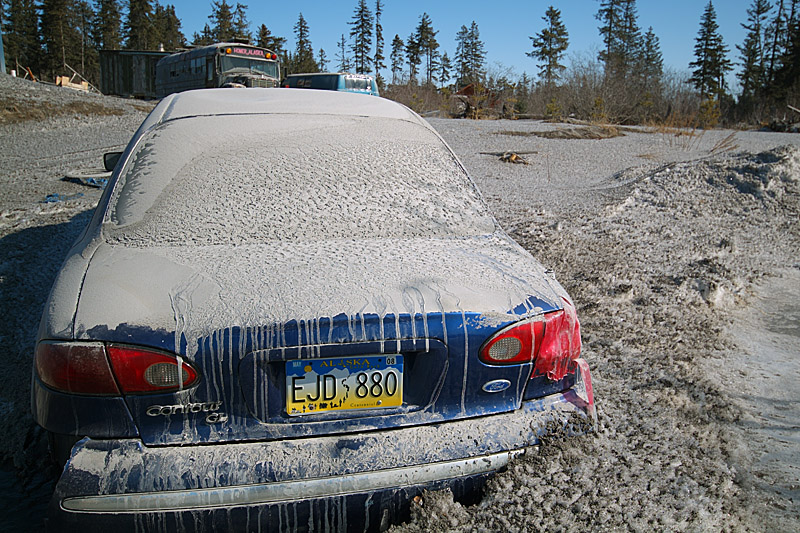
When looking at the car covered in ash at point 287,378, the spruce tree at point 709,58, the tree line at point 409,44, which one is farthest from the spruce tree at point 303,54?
the car covered in ash at point 287,378

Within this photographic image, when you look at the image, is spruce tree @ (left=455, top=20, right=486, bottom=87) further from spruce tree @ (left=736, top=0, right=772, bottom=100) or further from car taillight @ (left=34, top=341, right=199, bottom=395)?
car taillight @ (left=34, top=341, right=199, bottom=395)

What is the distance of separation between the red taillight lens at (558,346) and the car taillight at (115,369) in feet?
3.47

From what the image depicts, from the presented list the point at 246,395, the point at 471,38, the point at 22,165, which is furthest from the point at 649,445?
the point at 471,38

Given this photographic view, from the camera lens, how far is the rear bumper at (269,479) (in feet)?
4.91

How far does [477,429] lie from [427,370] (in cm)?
25

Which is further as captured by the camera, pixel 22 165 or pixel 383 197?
pixel 22 165

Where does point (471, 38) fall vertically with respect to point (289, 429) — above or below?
above

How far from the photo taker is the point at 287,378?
1630mm

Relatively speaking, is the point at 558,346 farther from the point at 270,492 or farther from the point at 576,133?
the point at 576,133

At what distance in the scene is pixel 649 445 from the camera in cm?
235

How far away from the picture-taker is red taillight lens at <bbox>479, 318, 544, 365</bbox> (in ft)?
5.66

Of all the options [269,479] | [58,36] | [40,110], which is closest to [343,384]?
[269,479]

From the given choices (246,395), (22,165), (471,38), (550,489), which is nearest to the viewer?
(246,395)

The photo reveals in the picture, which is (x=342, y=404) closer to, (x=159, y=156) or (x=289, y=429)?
(x=289, y=429)
